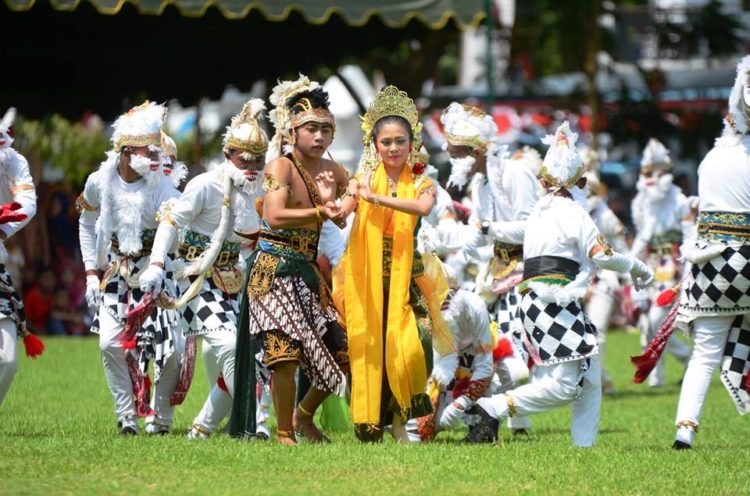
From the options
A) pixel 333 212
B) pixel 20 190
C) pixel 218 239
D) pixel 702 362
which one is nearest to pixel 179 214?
pixel 218 239

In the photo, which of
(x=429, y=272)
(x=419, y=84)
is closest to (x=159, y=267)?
(x=429, y=272)

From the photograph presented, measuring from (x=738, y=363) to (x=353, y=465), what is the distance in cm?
274

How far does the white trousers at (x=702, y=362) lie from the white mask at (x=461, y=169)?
2466 millimetres

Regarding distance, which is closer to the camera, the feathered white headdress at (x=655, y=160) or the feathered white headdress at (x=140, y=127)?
the feathered white headdress at (x=140, y=127)

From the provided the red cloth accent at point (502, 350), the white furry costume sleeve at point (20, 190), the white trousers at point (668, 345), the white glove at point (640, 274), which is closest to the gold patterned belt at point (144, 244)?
the white furry costume sleeve at point (20, 190)

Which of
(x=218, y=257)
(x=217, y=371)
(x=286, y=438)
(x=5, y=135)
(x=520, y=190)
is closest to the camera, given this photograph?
(x=286, y=438)

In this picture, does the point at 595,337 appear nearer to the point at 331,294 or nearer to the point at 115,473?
the point at 331,294

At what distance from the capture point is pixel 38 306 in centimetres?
2177

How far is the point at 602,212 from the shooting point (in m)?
15.1

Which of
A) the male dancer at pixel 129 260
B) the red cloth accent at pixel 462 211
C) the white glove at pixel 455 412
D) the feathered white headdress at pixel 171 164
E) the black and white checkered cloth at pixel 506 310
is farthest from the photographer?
the red cloth accent at pixel 462 211

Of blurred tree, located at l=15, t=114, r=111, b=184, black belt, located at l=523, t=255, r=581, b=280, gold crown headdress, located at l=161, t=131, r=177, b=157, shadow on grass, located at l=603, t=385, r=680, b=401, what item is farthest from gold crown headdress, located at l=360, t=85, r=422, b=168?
blurred tree, located at l=15, t=114, r=111, b=184

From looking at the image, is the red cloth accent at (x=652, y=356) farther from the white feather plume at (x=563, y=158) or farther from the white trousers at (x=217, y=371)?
the white trousers at (x=217, y=371)

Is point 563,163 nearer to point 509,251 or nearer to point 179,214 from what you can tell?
point 509,251

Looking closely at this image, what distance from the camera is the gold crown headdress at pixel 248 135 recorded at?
33.2ft
